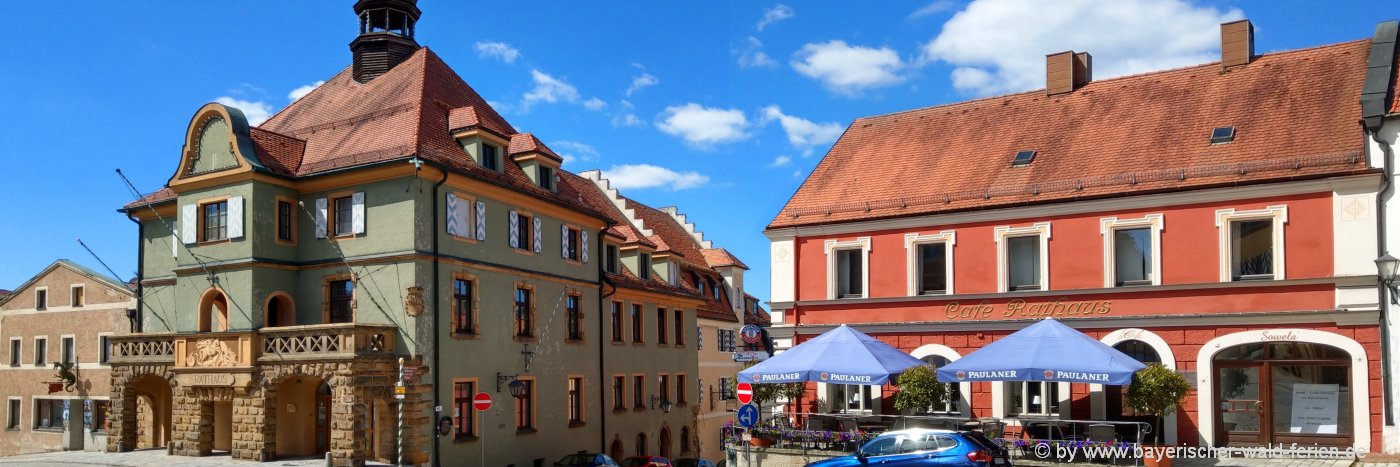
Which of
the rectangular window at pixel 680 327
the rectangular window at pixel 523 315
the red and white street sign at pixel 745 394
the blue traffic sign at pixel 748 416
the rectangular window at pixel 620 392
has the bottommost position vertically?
the rectangular window at pixel 620 392

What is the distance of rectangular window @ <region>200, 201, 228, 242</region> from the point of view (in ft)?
97.7

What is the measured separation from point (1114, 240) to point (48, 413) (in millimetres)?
38113

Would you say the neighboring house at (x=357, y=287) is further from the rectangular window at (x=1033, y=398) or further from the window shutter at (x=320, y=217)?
the rectangular window at (x=1033, y=398)

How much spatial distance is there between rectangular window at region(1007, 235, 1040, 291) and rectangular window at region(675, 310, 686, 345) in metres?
21.1

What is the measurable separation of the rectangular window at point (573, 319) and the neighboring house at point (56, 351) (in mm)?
15276

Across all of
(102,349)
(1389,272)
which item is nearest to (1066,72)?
(1389,272)

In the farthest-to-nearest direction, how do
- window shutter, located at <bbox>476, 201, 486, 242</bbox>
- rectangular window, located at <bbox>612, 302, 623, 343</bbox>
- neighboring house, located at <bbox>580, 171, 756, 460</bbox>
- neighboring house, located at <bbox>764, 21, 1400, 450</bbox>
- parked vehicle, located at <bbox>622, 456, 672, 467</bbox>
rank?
neighboring house, located at <bbox>580, 171, 756, 460</bbox> < rectangular window, located at <bbox>612, 302, 623, 343</bbox> < parked vehicle, located at <bbox>622, 456, 672, 467</bbox> < window shutter, located at <bbox>476, 201, 486, 242</bbox> < neighboring house, located at <bbox>764, 21, 1400, 450</bbox>

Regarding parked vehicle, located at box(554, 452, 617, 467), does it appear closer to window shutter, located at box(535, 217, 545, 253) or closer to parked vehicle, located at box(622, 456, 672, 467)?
parked vehicle, located at box(622, 456, 672, 467)

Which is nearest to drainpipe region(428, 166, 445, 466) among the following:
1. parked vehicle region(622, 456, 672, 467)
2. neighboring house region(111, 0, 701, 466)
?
neighboring house region(111, 0, 701, 466)

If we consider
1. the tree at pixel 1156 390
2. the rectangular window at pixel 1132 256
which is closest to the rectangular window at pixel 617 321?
the rectangular window at pixel 1132 256

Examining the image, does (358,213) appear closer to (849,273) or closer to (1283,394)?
(849,273)

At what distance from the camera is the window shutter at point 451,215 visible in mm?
29641

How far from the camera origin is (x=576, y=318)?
1451 inches

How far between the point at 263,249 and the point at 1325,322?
2457 centimetres
